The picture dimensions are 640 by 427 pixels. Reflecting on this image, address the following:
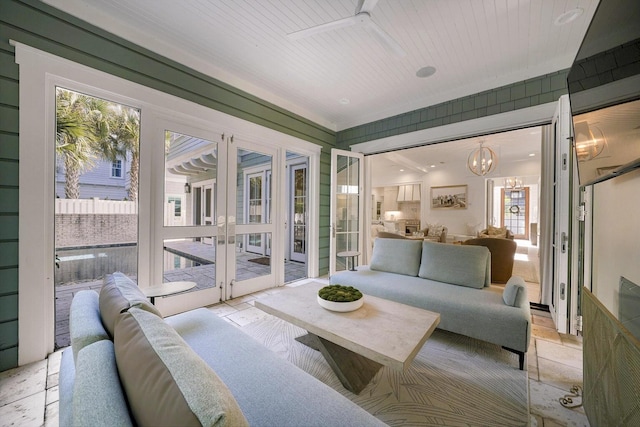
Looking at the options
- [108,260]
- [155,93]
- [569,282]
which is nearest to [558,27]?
[569,282]

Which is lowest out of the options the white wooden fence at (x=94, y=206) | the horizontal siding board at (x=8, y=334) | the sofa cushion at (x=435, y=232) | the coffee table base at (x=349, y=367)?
the coffee table base at (x=349, y=367)

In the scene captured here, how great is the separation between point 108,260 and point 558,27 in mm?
5200

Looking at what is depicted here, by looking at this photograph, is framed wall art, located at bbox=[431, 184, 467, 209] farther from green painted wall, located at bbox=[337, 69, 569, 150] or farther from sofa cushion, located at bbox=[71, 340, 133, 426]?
sofa cushion, located at bbox=[71, 340, 133, 426]

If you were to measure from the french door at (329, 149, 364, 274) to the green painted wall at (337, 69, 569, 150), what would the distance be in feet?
1.51

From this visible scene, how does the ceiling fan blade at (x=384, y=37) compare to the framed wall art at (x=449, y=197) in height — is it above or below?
above

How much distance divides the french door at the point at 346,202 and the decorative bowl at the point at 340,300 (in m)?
2.23

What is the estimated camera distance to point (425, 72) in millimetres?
3000

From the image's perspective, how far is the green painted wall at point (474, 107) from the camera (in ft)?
9.05

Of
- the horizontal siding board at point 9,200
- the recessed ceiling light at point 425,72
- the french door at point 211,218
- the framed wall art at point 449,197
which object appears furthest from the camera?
the framed wall art at point 449,197

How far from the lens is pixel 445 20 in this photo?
2199 millimetres

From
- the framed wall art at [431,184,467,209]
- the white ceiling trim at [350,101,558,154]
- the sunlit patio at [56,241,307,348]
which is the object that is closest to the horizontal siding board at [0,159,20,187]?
the sunlit patio at [56,241,307,348]

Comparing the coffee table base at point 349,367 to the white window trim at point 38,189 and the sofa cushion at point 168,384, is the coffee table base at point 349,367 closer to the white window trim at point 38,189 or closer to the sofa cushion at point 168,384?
the sofa cushion at point 168,384

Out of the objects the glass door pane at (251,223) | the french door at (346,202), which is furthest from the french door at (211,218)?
the french door at (346,202)

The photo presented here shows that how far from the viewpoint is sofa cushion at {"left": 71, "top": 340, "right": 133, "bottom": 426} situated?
55cm
